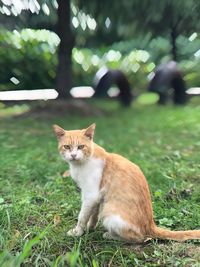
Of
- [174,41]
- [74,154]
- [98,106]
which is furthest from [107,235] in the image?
[98,106]

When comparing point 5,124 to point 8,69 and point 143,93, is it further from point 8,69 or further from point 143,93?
point 143,93

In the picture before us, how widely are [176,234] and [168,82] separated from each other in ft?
13.9

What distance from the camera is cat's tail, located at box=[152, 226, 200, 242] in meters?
A: 2.86

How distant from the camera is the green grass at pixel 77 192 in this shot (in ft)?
9.00

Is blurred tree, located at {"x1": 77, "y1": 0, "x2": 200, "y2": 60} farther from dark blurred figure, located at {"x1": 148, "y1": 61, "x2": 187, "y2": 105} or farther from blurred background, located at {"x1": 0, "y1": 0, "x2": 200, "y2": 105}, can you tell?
dark blurred figure, located at {"x1": 148, "y1": 61, "x2": 187, "y2": 105}

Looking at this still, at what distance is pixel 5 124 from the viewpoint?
23.0 ft

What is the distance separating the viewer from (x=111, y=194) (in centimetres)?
289

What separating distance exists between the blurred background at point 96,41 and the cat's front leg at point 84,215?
10.0ft

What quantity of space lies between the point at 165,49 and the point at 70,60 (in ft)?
4.52

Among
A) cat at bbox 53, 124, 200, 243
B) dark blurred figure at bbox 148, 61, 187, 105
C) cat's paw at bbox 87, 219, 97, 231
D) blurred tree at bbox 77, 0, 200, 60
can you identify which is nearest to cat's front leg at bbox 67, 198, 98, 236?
cat at bbox 53, 124, 200, 243

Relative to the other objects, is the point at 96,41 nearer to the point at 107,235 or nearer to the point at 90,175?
the point at 90,175

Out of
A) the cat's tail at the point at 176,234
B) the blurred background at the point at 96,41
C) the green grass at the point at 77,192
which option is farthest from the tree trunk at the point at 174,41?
the cat's tail at the point at 176,234

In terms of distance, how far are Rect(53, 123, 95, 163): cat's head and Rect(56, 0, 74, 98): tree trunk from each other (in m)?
3.21

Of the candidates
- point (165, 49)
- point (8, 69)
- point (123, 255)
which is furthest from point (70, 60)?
point (123, 255)
